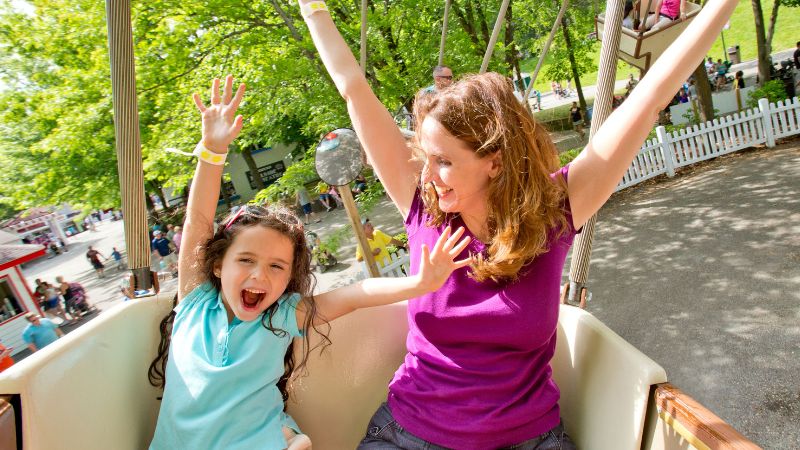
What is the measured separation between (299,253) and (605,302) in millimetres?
4563

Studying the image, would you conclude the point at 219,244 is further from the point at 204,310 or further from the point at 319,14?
the point at 319,14

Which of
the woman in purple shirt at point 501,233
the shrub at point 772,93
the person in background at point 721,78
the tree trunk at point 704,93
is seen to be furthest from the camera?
the person in background at point 721,78

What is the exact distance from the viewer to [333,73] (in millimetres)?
1684

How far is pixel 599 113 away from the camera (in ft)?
6.24

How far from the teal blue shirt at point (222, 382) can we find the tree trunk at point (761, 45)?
50.0ft

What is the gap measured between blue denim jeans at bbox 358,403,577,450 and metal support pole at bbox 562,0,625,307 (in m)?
0.58

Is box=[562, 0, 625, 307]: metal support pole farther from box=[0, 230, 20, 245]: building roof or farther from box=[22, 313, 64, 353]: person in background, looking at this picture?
box=[0, 230, 20, 245]: building roof

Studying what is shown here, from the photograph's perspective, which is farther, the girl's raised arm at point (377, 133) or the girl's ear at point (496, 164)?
the girl's raised arm at point (377, 133)

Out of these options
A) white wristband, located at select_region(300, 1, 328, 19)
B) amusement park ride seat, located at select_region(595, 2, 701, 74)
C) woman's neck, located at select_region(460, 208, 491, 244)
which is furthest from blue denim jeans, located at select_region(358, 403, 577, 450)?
amusement park ride seat, located at select_region(595, 2, 701, 74)

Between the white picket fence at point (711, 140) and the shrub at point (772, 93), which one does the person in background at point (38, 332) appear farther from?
the shrub at point (772, 93)

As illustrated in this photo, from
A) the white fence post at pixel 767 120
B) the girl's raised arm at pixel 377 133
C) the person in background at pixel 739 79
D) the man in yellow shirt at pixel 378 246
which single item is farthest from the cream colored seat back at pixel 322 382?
the person in background at pixel 739 79

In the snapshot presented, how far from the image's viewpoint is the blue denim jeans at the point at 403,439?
147 cm

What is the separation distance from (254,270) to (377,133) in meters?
0.58

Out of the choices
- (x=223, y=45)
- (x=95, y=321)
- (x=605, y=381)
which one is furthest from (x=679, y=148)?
(x=95, y=321)
